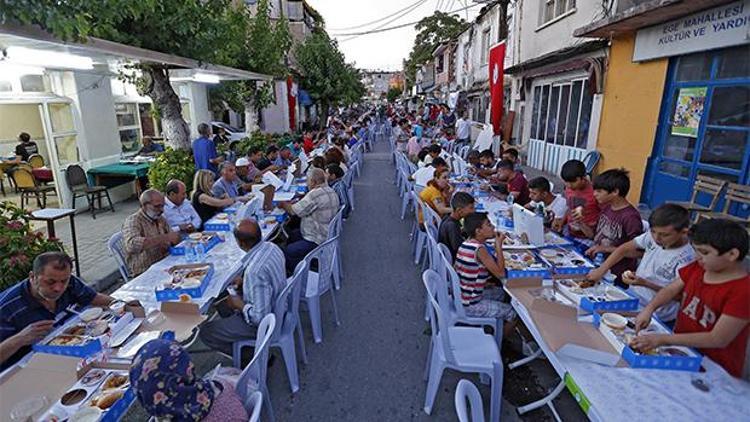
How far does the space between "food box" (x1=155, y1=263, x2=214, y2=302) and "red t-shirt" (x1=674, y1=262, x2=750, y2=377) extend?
127 inches

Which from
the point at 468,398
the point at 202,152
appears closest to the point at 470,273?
the point at 468,398

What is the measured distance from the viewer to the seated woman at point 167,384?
1.57 m

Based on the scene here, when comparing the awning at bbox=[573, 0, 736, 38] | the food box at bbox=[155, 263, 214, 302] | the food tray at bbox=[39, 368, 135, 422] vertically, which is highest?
the awning at bbox=[573, 0, 736, 38]

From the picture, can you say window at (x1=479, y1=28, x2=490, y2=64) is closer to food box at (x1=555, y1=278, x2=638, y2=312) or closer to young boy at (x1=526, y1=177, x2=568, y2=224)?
young boy at (x1=526, y1=177, x2=568, y2=224)

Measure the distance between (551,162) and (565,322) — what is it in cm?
1000

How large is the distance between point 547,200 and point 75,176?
29.3 feet

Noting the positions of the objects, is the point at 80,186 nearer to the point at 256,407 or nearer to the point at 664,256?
the point at 256,407

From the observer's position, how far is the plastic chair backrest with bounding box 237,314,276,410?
6.83ft

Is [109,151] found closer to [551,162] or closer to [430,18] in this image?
[551,162]

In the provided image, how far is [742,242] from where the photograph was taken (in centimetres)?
196

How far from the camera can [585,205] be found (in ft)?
14.2

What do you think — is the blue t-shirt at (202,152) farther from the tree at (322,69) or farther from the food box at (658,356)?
the tree at (322,69)

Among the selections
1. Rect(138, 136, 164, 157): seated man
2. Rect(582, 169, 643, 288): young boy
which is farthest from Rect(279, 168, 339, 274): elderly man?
Rect(138, 136, 164, 157): seated man

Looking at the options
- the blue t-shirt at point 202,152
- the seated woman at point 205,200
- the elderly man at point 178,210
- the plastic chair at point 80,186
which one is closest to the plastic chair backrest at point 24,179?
the plastic chair at point 80,186
